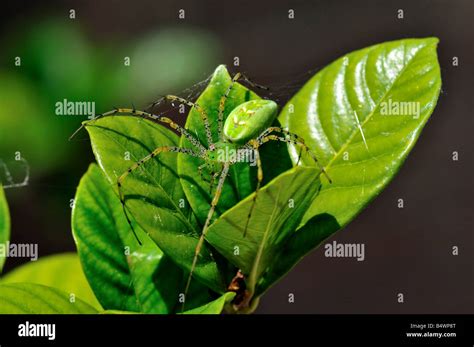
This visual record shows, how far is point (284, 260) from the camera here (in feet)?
2.82

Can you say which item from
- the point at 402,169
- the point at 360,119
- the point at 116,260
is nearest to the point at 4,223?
the point at 116,260

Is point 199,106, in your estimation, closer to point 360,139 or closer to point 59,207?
point 360,139

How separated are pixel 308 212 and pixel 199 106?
20 centimetres

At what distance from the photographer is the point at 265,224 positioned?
0.76 metres

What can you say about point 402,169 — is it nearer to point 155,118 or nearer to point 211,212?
point 155,118

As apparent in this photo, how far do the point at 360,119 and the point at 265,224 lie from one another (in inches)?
10.2

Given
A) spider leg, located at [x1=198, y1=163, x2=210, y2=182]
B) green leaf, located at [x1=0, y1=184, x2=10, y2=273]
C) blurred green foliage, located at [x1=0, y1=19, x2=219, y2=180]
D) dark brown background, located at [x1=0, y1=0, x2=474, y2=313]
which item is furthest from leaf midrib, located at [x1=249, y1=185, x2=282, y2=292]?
dark brown background, located at [x1=0, y1=0, x2=474, y2=313]

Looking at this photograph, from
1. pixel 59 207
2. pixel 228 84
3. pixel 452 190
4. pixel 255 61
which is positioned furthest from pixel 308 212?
pixel 452 190

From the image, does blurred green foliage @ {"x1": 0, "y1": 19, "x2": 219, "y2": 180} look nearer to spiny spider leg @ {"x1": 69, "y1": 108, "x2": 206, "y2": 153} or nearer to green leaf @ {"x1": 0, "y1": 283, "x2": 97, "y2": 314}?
spiny spider leg @ {"x1": 69, "y1": 108, "x2": 206, "y2": 153}

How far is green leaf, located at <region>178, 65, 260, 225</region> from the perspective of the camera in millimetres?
836

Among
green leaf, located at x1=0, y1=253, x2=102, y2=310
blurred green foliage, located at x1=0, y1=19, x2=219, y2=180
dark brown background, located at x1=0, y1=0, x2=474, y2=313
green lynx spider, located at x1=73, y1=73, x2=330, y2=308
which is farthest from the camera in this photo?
dark brown background, located at x1=0, y1=0, x2=474, y2=313

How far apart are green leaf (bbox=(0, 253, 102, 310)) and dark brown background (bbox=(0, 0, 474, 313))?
1.36 m

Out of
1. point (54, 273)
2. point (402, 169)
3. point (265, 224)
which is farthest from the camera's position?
point (402, 169)
